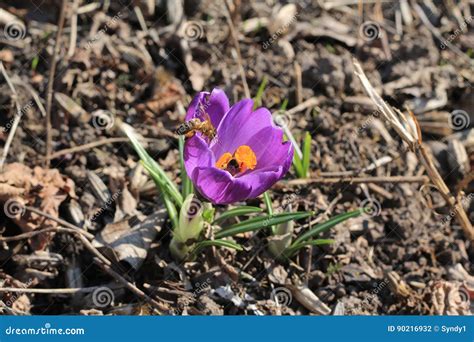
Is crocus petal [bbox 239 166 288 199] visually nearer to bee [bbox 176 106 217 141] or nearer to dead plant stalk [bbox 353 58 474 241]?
bee [bbox 176 106 217 141]

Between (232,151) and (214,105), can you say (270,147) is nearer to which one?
(232,151)

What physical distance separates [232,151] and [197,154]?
0.32 metres

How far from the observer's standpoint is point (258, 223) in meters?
3.21

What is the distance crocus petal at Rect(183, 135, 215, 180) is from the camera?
2750mm

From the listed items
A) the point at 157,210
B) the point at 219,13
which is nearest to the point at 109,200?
the point at 157,210

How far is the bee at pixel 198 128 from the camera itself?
9.12ft

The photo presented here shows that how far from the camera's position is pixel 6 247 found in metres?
3.25

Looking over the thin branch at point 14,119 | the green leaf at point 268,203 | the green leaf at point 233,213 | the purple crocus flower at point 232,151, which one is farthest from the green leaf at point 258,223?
the thin branch at point 14,119

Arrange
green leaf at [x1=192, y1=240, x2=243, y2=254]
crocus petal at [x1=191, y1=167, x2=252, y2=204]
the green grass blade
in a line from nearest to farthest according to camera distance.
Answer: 1. crocus petal at [x1=191, y1=167, x2=252, y2=204]
2. green leaf at [x1=192, y1=240, x2=243, y2=254]
3. the green grass blade

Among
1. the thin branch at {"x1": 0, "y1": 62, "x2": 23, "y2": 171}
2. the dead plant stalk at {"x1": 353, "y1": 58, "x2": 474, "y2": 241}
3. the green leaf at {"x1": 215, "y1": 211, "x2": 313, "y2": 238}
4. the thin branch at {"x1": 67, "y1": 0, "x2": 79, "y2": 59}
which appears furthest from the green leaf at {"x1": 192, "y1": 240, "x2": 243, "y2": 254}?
the thin branch at {"x1": 67, "y1": 0, "x2": 79, "y2": 59}

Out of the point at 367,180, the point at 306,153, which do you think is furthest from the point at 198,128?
the point at 367,180

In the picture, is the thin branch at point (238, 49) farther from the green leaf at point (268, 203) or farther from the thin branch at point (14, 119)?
the thin branch at point (14, 119)

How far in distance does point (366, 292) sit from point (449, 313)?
0.41m

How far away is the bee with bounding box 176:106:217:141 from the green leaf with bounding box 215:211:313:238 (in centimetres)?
51
